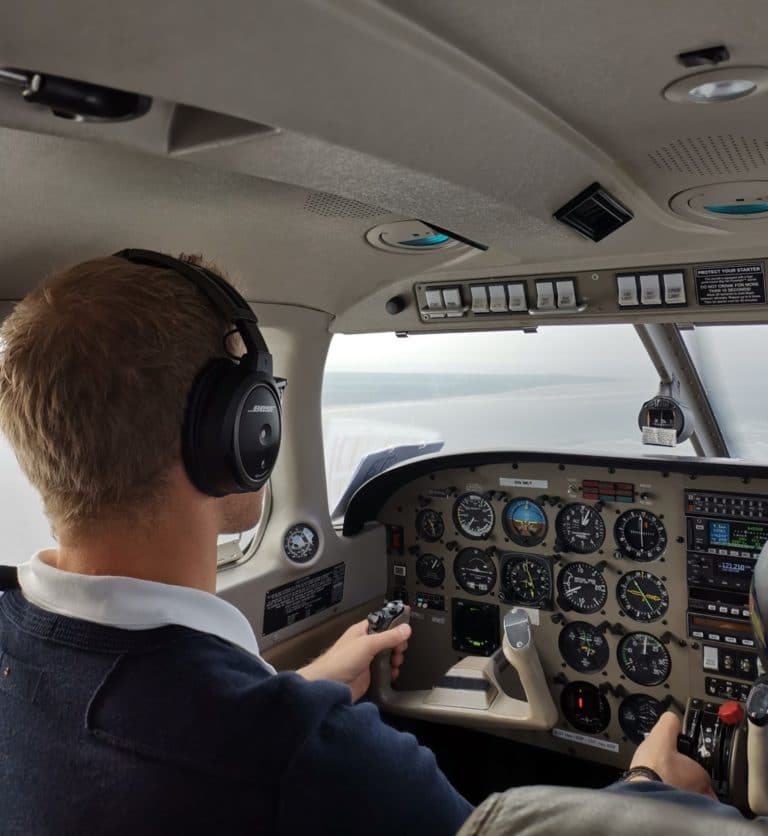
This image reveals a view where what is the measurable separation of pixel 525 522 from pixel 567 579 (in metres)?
0.29

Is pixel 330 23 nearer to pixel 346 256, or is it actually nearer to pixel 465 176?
pixel 465 176

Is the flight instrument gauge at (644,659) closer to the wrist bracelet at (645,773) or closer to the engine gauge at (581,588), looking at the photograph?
the engine gauge at (581,588)

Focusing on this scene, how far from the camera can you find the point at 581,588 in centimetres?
311

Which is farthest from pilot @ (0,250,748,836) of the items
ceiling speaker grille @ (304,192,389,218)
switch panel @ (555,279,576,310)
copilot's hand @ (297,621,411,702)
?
switch panel @ (555,279,576,310)

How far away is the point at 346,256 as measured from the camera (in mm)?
2346

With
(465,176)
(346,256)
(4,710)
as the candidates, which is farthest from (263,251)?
(4,710)

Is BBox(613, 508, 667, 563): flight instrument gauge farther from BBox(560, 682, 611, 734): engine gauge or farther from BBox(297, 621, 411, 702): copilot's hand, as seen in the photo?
BBox(297, 621, 411, 702): copilot's hand

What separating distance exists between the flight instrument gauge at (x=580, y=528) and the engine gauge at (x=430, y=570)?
0.58m

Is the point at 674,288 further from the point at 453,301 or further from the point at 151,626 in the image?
the point at 151,626

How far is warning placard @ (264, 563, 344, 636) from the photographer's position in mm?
2812

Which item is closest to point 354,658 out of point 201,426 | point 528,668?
point 528,668

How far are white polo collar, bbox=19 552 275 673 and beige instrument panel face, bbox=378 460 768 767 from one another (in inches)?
88.3

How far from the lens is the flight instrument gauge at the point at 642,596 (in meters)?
2.95

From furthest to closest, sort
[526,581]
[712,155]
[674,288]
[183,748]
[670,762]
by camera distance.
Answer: [526,581] → [674,288] → [670,762] → [712,155] → [183,748]
